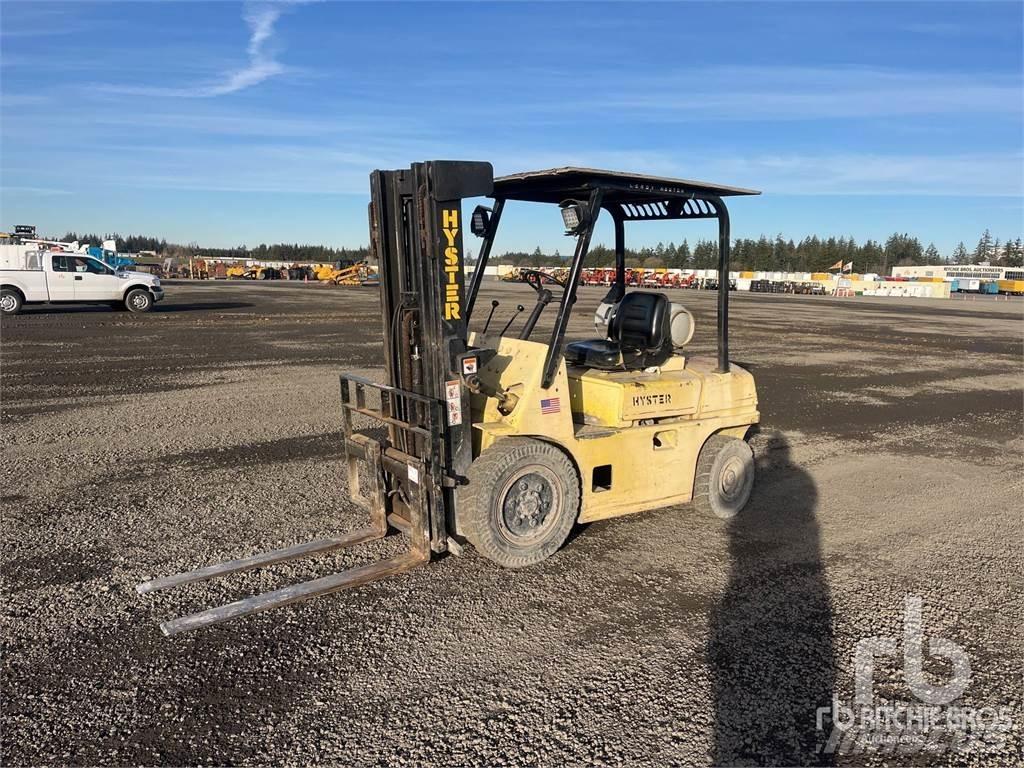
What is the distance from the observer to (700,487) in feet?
19.7

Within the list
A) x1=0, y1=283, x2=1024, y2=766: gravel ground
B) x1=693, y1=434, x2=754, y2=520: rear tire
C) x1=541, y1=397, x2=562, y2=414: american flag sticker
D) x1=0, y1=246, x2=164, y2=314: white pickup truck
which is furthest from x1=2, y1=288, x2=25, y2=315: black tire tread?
x1=693, y1=434, x2=754, y2=520: rear tire

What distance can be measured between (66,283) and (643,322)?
953 inches

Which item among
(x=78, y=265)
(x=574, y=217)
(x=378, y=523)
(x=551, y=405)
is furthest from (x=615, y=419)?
(x=78, y=265)

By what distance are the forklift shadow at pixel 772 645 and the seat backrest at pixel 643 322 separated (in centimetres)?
169

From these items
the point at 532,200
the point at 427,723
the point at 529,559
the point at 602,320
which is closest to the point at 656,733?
the point at 427,723

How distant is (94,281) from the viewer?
80.3 ft

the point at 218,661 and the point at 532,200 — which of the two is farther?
the point at 532,200

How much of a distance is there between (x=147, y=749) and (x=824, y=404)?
10.8m

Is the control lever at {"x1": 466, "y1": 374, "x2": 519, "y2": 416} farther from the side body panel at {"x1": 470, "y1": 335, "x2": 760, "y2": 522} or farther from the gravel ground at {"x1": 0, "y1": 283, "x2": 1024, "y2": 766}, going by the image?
the gravel ground at {"x1": 0, "y1": 283, "x2": 1024, "y2": 766}

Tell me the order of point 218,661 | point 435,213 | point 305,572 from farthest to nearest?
→ point 305,572 → point 435,213 → point 218,661

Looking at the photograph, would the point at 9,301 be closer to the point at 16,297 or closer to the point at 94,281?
the point at 16,297

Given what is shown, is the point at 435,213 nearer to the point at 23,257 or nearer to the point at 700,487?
the point at 700,487

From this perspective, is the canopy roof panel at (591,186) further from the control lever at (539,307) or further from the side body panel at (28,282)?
the side body panel at (28,282)

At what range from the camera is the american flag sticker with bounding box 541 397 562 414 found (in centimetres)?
507
